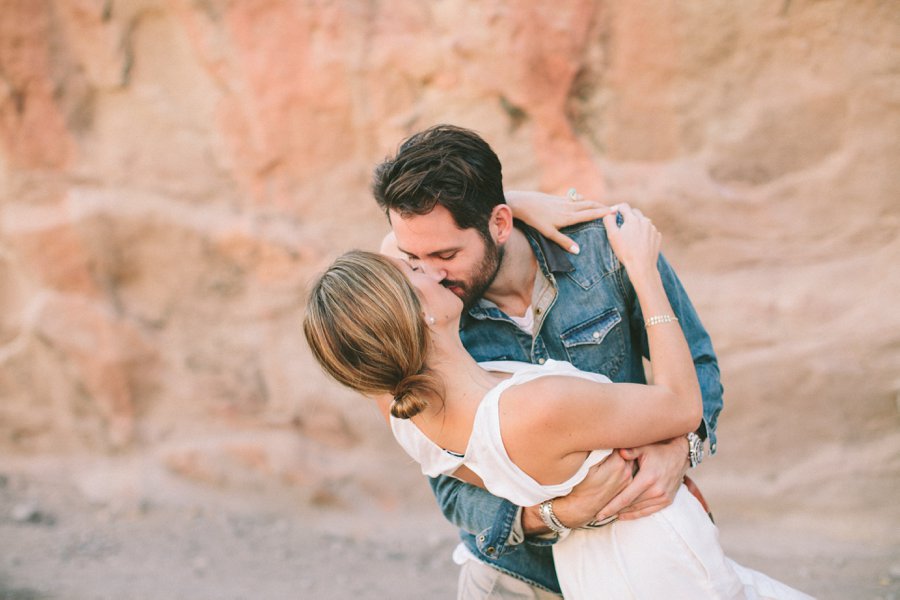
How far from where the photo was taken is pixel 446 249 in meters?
2.20

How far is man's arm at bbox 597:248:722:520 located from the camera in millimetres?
1875

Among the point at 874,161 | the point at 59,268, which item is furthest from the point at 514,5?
the point at 59,268

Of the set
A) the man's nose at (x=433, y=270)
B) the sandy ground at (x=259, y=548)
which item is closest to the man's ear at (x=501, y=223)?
the man's nose at (x=433, y=270)

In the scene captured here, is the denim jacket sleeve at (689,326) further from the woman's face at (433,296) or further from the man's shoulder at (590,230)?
the woman's face at (433,296)

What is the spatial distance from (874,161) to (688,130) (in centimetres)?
80

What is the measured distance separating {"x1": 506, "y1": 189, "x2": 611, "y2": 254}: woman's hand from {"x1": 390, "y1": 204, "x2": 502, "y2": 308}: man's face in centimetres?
21

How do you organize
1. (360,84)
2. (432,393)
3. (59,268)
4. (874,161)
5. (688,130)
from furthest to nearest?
(59,268), (360,84), (688,130), (874,161), (432,393)

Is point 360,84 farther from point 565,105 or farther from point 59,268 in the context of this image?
point 59,268

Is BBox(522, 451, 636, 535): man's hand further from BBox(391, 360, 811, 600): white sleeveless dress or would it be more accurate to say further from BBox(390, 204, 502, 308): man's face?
BBox(390, 204, 502, 308): man's face

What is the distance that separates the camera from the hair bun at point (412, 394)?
1.87m

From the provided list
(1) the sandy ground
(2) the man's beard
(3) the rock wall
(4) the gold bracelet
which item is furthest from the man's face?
(1) the sandy ground

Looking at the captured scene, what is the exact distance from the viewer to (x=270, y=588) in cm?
368

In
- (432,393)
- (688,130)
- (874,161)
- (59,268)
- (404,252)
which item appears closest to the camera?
(432,393)

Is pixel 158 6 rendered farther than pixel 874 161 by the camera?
Yes
